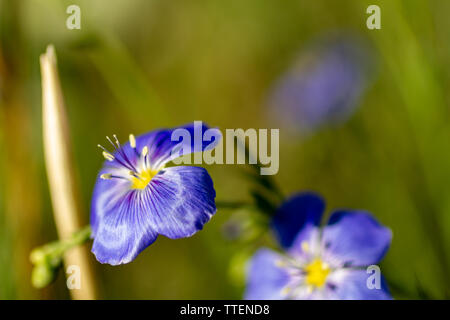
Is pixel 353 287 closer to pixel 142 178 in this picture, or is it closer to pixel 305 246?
pixel 305 246

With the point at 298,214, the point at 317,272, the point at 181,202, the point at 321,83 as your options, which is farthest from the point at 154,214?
the point at 321,83

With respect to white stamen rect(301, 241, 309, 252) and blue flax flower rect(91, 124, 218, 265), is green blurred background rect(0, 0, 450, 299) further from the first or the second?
blue flax flower rect(91, 124, 218, 265)

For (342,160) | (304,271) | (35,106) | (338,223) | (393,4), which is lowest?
(304,271)

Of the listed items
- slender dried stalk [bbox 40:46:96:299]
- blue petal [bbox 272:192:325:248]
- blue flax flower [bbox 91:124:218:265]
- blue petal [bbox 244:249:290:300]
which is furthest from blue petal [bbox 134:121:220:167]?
blue petal [bbox 244:249:290:300]

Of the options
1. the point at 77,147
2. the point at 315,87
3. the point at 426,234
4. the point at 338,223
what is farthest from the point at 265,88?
the point at 338,223
